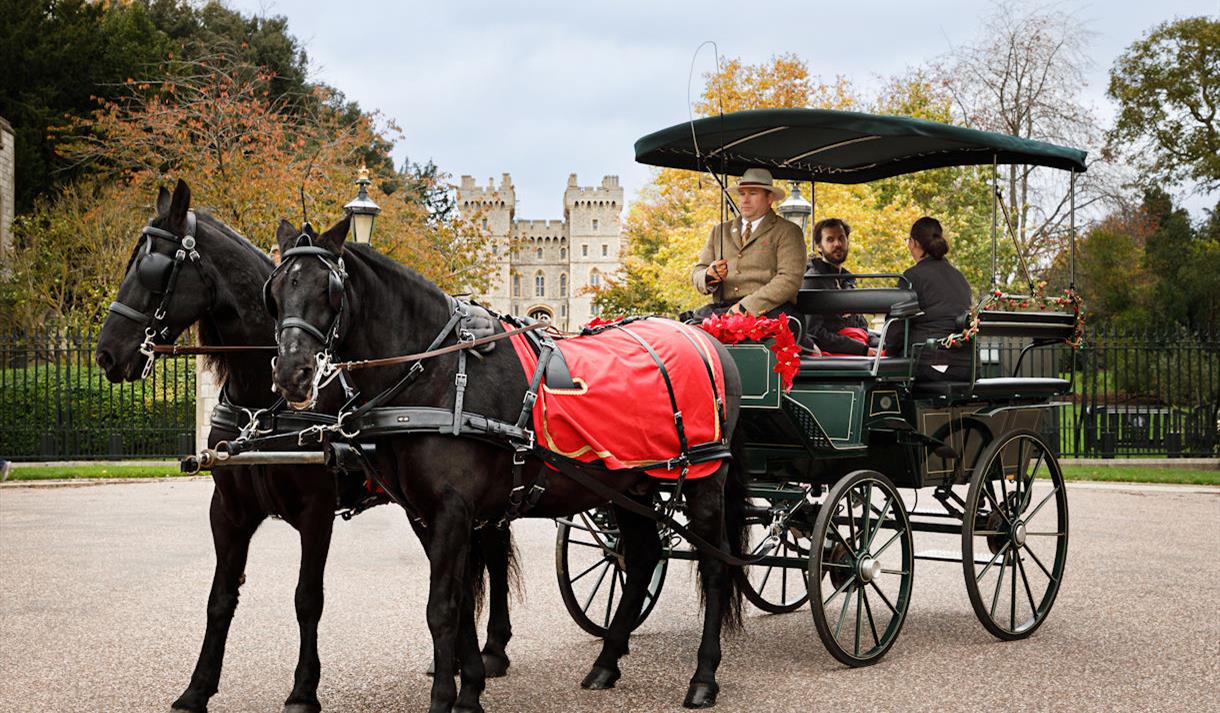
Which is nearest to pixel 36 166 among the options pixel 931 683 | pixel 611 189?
pixel 931 683

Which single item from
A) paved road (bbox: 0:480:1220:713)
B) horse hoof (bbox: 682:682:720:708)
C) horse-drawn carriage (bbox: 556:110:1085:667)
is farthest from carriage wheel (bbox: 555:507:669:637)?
horse hoof (bbox: 682:682:720:708)

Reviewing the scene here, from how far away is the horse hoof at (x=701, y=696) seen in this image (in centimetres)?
538

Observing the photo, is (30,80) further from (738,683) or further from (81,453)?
(738,683)

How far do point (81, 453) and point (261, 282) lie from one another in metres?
15.9

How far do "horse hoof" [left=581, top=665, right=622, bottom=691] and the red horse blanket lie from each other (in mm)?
1032

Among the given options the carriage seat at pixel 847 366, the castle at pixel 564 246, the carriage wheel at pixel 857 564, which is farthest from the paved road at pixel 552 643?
the castle at pixel 564 246

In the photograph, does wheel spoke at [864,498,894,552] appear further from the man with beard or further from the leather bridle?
the leather bridle

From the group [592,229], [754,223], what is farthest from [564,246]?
[754,223]

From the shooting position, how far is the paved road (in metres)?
5.48

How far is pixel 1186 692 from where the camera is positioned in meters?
5.49

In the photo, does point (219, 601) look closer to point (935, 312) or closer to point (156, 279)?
point (156, 279)

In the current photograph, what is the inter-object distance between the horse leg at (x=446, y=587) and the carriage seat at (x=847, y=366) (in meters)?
2.60

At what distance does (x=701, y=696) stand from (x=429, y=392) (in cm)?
196

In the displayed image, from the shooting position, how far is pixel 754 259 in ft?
23.7
